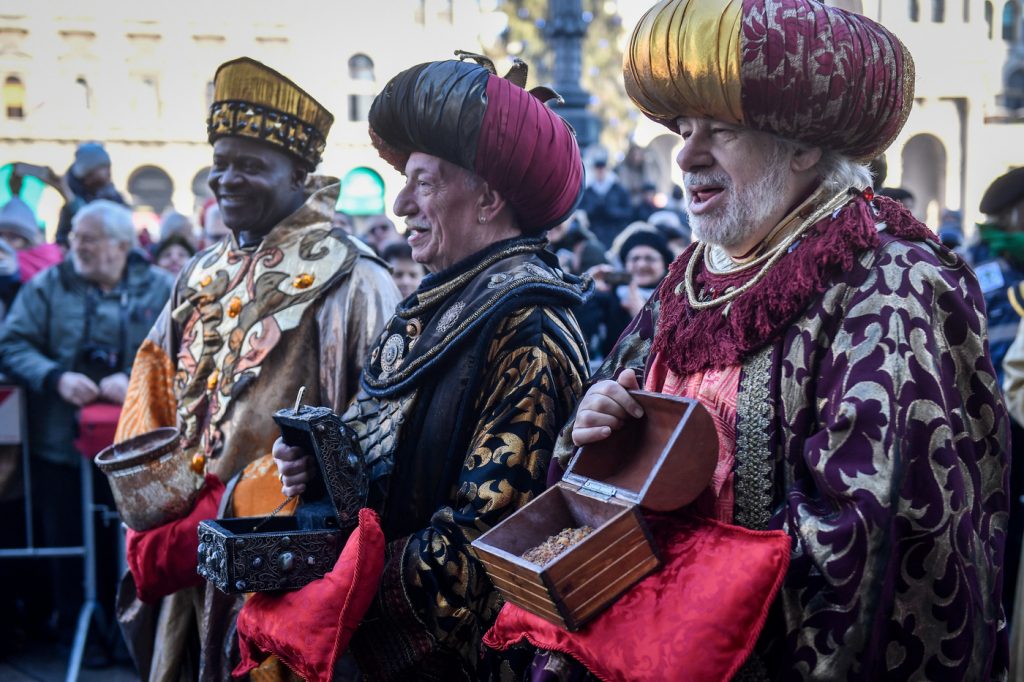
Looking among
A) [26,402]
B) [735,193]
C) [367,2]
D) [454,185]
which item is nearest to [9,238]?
[26,402]

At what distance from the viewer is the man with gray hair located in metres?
5.83

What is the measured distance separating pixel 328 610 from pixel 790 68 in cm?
150

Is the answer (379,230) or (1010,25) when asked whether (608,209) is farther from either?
(1010,25)

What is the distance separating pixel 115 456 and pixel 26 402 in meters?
2.96

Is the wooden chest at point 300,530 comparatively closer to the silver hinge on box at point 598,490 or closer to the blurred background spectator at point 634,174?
the silver hinge on box at point 598,490

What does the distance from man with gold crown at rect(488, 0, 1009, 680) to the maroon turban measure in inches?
24.4

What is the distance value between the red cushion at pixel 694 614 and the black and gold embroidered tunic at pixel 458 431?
0.75 meters

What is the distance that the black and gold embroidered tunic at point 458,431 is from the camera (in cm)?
258

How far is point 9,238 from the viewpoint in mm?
8031

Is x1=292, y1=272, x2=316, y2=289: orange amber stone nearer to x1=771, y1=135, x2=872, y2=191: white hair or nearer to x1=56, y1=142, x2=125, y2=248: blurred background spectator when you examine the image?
x1=771, y1=135, x2=872, y2=191: white hair

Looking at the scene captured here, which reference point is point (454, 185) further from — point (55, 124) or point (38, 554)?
point (55, 124)

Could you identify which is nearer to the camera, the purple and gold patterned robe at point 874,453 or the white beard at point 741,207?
the purple and gold patterned robe at point 874,453

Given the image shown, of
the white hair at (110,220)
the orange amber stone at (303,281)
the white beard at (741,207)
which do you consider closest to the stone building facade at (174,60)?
the white hair at (110,220)

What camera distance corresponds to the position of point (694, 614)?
1749mm
